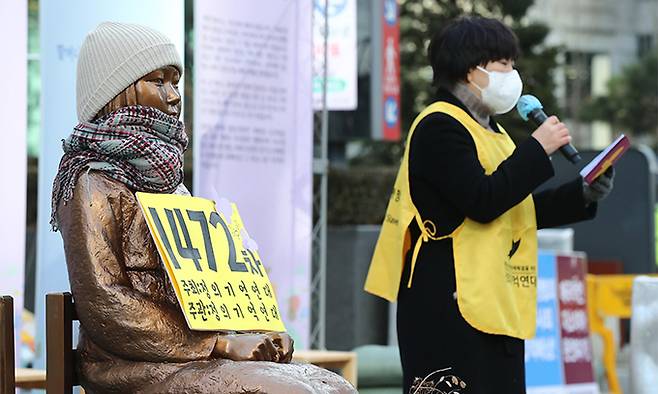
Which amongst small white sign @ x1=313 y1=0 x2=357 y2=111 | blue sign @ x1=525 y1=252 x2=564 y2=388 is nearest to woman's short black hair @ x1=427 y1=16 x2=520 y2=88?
blue sign @ x1=525 y1=252 x2=564 y2=388

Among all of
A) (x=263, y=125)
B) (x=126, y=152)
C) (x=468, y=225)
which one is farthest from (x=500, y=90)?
(x=263, y=125)

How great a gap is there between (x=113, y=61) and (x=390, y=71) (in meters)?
9.68

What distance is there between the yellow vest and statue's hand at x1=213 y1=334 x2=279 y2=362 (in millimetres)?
1026

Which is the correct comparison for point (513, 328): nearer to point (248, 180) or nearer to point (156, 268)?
point (156, 268)

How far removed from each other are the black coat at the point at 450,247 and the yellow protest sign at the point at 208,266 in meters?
0.80

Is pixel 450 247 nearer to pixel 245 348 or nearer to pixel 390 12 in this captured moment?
pixel 245 348

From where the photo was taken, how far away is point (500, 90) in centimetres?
417

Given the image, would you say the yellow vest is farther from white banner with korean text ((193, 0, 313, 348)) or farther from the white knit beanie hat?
white banner with korean text ((193, 0, 313, 348))

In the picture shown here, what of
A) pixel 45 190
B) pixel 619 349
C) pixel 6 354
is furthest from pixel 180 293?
pixel 619 349

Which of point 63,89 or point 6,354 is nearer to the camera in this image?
point 6,354

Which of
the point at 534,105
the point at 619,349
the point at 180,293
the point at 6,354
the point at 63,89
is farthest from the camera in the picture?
the point at 619,349

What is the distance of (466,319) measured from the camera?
4.00 meters

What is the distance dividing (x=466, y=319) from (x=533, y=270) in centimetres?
33

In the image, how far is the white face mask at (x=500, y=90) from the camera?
13.7 ft
